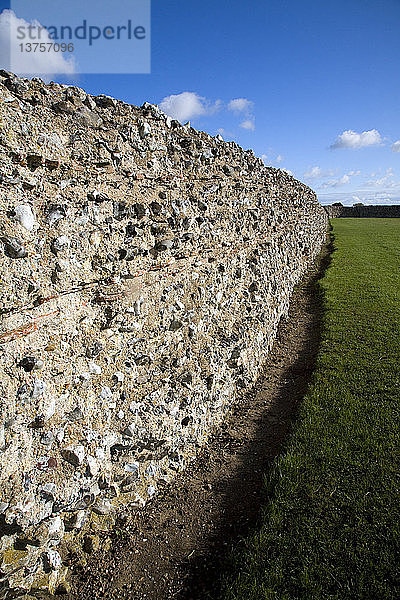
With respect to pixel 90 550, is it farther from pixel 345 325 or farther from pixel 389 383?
pixel 345 325

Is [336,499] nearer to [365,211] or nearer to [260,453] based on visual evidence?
[260,453]

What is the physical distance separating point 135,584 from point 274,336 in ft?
22.2

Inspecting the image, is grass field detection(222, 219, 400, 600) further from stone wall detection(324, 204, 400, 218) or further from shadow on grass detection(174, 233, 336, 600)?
stone wall detection(324, 204, 400, 218)

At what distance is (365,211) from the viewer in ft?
239

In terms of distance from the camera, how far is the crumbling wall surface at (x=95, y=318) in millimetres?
3168

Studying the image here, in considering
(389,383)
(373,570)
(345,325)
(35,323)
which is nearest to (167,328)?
(35,323)

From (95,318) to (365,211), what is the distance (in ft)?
257

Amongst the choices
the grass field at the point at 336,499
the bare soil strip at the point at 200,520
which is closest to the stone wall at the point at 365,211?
the grass field at the point at 336,499

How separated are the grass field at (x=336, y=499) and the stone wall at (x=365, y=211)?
222 ft

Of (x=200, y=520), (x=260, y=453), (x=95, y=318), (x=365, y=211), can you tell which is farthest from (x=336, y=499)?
(x=365, y=211)

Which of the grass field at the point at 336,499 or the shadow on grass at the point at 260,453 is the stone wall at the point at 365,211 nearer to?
the shadow on grass at the point at 260,453

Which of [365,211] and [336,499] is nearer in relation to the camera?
[336,499]

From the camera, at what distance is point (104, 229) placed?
4.15 metres

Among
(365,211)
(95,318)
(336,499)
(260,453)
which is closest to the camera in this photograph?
(95,318)
